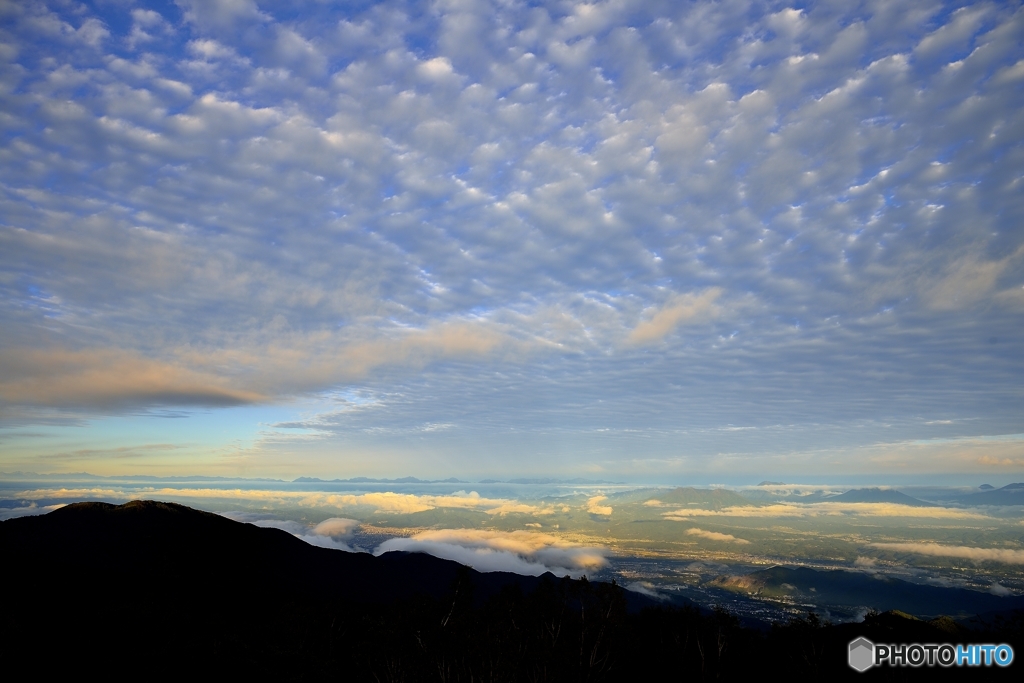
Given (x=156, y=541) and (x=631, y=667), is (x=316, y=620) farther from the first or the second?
(x=156, y=541)

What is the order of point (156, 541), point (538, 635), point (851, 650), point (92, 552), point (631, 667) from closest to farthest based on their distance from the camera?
point (851, 650)
point (538, 635)
point (631, 667)
point (92, 552)
point (156, 541)

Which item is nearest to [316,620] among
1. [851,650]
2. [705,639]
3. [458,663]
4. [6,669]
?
[6,669]

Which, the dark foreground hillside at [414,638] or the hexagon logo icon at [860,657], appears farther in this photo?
the dark foreground hillside at [414,638]

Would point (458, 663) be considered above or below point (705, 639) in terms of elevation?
above

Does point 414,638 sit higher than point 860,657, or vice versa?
point 860,657

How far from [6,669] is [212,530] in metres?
150

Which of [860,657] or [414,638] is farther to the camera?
[414,638]

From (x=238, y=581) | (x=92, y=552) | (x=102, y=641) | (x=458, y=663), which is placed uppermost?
(x=458, y=663)

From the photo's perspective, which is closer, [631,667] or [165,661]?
[165,661]

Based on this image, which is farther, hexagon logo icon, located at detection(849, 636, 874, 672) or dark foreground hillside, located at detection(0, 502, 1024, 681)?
dark foreground hillside, located at detection(0, 502, 1024, 681)

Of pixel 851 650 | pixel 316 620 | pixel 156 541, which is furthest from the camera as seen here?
pixel 156 541

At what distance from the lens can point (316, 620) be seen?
351 ft

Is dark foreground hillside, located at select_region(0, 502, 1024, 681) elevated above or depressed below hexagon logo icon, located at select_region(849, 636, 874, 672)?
below

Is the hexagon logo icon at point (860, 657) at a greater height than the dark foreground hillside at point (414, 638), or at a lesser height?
greater
